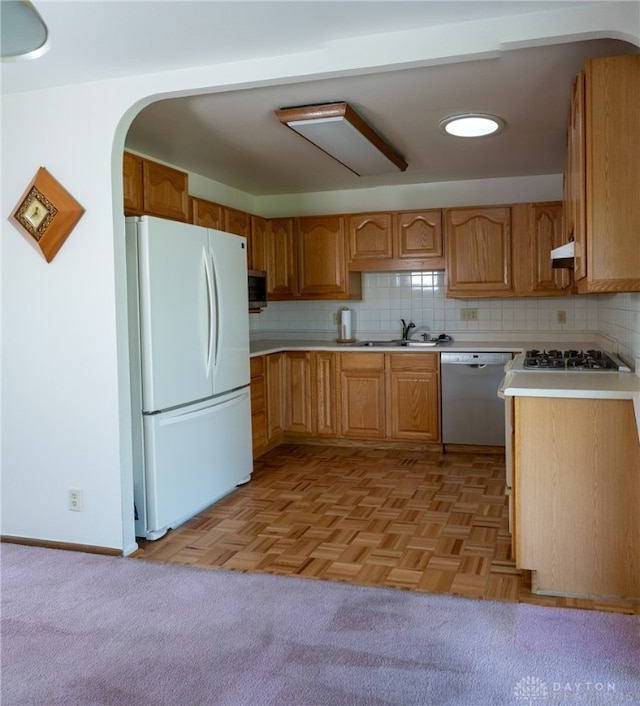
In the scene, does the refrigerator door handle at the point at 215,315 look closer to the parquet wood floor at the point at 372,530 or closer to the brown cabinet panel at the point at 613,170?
the parquet wood floor at the point at 372,530

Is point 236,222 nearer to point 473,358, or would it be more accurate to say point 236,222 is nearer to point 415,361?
point 415,361

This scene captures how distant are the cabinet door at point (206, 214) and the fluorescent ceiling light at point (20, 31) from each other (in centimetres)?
292

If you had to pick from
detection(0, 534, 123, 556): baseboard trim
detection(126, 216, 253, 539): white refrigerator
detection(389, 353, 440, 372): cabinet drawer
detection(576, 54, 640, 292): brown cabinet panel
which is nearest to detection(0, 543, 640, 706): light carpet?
detection(0, 534, 123, 556): baseboard trim

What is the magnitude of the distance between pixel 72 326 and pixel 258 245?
2.62 meters

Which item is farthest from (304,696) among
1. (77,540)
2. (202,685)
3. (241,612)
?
(77,540)

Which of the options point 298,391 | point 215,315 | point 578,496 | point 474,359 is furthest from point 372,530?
point 298,391

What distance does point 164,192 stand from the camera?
12.8 ft

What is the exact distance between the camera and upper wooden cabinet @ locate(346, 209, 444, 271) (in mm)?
5262

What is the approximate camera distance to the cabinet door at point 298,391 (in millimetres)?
5383

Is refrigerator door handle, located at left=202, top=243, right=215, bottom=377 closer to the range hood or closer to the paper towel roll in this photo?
the range hood

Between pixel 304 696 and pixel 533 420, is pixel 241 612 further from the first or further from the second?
pixel 533 420

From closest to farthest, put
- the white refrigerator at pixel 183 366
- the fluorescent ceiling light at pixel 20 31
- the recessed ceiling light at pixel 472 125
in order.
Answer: the fluorescent ceiling light at pixel 20 31, the white refrigerator at pixel 183 366, the recessed ceiling light at pixel 472 125

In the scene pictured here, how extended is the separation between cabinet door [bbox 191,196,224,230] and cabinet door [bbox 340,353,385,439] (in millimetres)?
1423

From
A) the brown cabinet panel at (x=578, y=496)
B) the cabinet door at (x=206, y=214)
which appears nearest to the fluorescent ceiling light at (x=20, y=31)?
the brown cabinet panel at (x=578, y=496)
